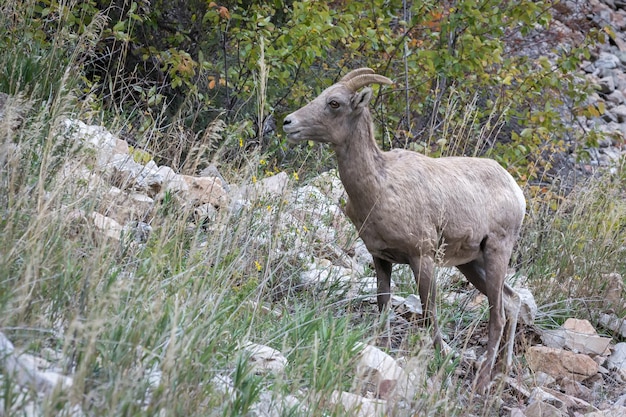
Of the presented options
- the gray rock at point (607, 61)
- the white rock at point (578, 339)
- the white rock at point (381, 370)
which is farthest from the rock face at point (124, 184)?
the gray rock at point (607, 61)

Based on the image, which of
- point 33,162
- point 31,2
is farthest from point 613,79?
point 33,162

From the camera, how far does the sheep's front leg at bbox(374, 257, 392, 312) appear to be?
586 centimetres

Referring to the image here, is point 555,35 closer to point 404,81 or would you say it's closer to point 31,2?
point 404,81

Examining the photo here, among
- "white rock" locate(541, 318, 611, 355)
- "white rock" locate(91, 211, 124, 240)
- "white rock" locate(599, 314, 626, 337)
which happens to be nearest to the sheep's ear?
"white rock" locate(91, 211, 124, 240)

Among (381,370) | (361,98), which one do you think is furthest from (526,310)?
(381,370)

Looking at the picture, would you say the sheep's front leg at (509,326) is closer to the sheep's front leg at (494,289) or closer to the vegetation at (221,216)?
the sheep's front leg at (494,289)

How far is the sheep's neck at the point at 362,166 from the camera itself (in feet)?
18.8

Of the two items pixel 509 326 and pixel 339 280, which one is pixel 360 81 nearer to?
pixel 339 280

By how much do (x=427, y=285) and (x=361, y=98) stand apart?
50.3 inches

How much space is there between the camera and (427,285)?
5.64 meters

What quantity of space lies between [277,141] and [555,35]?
693 cm

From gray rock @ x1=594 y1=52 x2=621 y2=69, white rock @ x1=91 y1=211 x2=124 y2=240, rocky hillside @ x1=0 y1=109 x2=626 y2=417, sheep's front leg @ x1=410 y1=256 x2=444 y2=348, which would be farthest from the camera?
gray rock @ x1=594 y1=52 x2=621 y2=69

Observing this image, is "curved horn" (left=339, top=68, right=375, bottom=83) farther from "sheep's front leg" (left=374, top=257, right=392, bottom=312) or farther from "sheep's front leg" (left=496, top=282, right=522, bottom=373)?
"sheep's front leg" (left=496, top=282, right=522, bottom=373)

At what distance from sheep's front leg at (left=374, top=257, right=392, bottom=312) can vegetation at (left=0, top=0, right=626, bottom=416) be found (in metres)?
0.28
